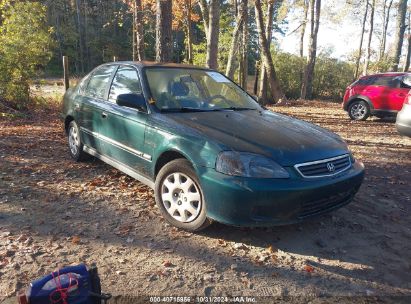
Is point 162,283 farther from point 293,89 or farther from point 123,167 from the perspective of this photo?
point 293,89

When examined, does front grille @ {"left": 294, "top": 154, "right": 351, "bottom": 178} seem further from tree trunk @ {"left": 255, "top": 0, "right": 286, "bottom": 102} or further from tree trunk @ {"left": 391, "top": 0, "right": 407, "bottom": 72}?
tree trunk @ {"left": 391, "top": 0, "right": 407, "bottom": 72}

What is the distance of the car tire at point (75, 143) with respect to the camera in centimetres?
603

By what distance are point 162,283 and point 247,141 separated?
59.7 inches

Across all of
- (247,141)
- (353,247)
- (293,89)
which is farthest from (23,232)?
(293,89)

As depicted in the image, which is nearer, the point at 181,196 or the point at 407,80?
the point at 181,196

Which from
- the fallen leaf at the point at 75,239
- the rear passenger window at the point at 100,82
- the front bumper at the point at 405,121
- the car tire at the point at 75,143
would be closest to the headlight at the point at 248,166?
the fallen leaf at the point at 75,239

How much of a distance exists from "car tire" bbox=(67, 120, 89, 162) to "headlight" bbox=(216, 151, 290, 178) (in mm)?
3294

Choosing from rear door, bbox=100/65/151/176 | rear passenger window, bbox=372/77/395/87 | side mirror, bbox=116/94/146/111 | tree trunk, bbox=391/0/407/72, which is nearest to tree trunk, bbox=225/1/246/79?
rear passenger window, bbox=372/77/395/87

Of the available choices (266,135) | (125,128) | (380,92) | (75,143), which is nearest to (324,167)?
(266,135)

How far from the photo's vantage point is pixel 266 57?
1597 centimetres

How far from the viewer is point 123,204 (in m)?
4.72

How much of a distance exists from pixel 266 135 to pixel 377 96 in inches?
374

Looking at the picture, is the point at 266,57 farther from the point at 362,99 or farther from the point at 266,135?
the point at 266,135

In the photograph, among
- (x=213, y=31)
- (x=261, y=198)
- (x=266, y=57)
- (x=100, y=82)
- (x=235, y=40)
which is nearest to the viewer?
(x=261, y=198)
